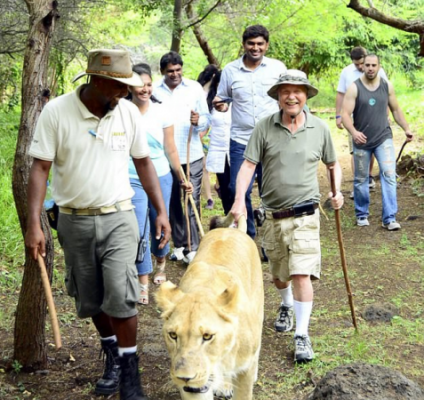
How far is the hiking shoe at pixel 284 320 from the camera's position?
5.95 m

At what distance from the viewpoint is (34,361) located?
5074 millimetres

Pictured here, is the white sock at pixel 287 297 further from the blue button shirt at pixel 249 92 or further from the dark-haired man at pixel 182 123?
the blue button shirt at pixel 249 92

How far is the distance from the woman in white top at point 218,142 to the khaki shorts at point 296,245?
3219mm

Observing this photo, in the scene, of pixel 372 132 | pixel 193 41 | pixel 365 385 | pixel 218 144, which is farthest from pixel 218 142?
pixel 193 41

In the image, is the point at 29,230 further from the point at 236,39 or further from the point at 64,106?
the point at 236,39

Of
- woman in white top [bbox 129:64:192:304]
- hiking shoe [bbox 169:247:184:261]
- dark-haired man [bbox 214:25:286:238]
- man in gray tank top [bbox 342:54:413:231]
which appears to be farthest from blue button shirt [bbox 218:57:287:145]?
man in gray tank top [bbox 342:54:413:231]

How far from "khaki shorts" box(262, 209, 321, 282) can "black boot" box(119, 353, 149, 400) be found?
156cm

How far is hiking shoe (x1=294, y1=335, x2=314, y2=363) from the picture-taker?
5215 millimetres

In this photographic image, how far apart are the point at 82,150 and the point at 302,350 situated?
2.33m

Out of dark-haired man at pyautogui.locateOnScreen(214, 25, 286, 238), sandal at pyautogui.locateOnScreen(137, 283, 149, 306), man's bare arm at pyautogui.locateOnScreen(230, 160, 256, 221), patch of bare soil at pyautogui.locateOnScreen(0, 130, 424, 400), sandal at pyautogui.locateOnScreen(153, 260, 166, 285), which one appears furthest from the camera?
dark-haired man at pyautogui.locateOnScreen(214, 25, 286, 238)

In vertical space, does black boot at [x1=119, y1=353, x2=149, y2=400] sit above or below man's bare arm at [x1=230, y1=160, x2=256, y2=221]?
below

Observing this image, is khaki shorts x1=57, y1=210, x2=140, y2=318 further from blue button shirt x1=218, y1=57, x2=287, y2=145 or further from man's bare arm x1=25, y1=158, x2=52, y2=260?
blue button shirt x1=218, y1=57, x2=287, y2=145

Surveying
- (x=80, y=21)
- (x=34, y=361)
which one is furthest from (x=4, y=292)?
(x=80, y=21)

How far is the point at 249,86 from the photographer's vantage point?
7602mm
